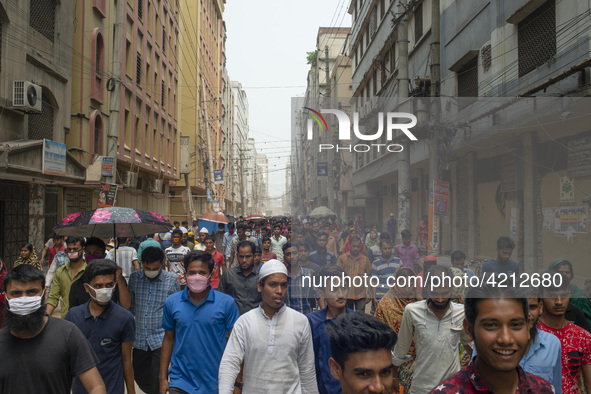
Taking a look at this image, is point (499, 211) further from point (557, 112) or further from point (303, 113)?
point (303, 113)

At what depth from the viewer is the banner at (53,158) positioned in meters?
13.0

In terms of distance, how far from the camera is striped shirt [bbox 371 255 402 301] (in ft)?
16.2

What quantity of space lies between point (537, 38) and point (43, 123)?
12.8 metres

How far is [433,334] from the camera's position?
12.9ft

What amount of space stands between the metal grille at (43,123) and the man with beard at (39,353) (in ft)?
41.0

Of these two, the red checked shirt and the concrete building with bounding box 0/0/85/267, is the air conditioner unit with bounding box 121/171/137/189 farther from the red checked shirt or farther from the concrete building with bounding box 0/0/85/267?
the red checked shirt

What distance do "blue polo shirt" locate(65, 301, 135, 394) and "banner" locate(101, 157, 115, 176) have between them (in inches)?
472

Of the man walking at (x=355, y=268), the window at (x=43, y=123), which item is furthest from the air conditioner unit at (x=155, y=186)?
the man walking at (x=355, y=268)

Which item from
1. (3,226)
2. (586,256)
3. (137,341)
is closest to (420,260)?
(586,256)

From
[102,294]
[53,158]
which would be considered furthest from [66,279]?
[53,158]

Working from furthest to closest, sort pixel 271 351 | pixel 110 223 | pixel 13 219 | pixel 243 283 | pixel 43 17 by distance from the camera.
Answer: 1. pixel 43 17
2. pixel 13 219
3. pixel 110 223
4. pixel 243 283
5. pixel 271 351

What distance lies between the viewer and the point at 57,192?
56.3 feet

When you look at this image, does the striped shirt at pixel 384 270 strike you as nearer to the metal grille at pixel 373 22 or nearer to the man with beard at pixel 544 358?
the man with beard at pixel 544 358

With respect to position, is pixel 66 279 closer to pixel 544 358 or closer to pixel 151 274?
pixel 151 274
